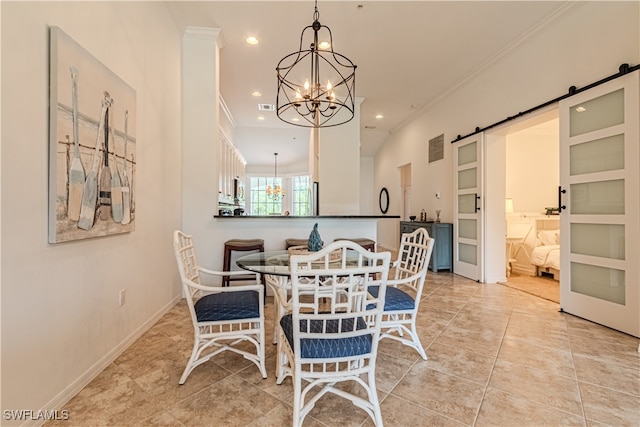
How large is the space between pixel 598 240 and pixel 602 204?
34 cm

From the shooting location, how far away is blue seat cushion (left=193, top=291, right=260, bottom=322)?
5.67 ft

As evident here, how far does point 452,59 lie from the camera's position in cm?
402

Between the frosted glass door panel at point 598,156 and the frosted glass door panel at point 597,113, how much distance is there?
13 centimetres

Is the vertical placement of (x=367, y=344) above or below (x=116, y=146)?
below

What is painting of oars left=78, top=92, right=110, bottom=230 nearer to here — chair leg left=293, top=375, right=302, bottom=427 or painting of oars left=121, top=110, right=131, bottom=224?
painting of oars left=121, top=110, right=131, bottom=224

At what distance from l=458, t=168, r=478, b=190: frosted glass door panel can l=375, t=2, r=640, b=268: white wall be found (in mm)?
365

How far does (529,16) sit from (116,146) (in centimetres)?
426

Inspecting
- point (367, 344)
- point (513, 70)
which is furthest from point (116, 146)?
point (513, 70)

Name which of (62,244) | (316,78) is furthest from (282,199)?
(62,244)

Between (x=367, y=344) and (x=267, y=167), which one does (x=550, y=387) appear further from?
(x=267, y=167)

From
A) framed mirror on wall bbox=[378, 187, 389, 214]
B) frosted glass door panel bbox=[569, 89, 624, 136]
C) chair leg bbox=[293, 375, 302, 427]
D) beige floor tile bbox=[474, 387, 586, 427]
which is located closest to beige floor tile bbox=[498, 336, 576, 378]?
beige floor tile bbox=[474, 387, 586, 427]

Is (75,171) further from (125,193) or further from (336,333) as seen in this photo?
(336,333)

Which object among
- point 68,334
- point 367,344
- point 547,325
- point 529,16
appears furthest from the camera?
point 529,16

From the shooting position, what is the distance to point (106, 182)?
6.10 feet
